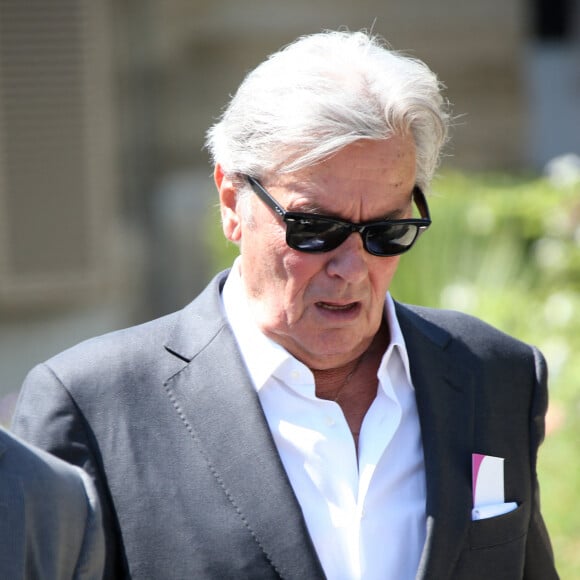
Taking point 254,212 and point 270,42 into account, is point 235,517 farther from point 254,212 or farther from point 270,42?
point 270,42

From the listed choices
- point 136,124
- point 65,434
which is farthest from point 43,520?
point 136,124

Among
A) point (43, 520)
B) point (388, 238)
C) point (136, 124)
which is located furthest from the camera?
point (136, 124)

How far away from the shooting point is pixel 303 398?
228cm

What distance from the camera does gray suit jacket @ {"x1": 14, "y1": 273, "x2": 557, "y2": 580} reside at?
2.12m

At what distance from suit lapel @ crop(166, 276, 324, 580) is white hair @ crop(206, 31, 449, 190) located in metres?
0.35

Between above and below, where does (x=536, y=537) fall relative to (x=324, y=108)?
below

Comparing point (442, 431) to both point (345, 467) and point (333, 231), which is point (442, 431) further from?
point (333, 231)

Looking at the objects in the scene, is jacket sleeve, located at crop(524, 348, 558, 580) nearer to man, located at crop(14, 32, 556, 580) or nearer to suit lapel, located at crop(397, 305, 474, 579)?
man, located at crop(14, 32, 556, 580)

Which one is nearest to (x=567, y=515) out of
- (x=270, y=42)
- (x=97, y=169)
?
(x=97, y=169)

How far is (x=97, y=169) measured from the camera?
703cm

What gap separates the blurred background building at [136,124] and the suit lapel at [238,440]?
13.7ft

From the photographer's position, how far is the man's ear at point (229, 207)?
2.36m

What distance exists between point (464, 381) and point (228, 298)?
20.2 inches

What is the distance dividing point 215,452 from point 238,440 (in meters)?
0.05
